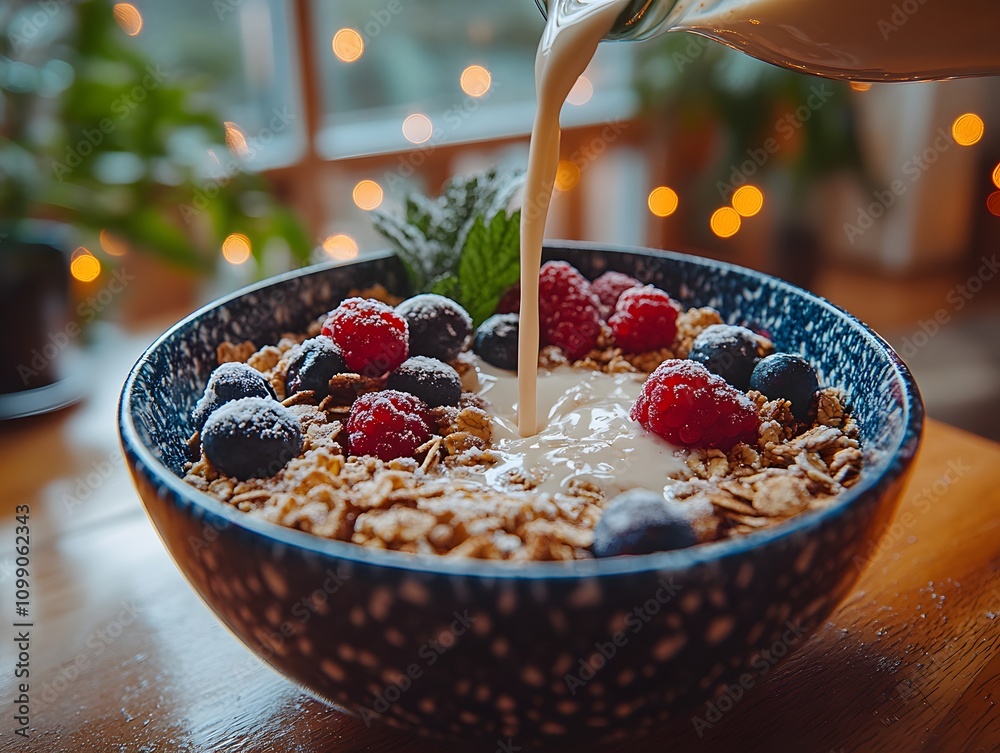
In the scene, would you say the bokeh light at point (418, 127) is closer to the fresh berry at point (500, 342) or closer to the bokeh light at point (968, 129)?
the bokeh light at point (968, 129)

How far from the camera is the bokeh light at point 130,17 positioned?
182 cm

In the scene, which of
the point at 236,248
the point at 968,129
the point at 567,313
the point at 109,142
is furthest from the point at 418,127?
the point at 567,313

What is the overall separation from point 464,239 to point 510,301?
82 millimetres

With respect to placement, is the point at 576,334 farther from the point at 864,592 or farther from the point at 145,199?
the point at 145,199

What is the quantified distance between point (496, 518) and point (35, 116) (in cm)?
118

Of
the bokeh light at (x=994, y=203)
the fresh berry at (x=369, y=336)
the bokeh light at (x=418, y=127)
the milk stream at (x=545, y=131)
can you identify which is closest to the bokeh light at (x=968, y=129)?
the bokeh light at (x=994, y=203)

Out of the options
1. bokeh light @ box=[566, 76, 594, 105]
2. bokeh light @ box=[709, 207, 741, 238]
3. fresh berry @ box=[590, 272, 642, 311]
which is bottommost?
bokeh light @ box=[709, 207, 741, 238]

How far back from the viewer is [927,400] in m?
Answer: 2.04

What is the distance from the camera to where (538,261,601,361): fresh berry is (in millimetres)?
801

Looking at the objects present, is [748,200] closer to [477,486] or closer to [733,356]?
[733,356]

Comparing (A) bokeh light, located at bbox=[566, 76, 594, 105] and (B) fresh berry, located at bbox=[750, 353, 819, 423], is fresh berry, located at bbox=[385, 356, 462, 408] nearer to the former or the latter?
(B) fresh berry, located at bbox=[750, 353, 819, 423]

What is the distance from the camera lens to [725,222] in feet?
8.23

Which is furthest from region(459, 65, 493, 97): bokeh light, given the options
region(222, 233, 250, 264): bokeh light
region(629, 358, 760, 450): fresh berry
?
region(629, 358, 760, 450): fresh berry

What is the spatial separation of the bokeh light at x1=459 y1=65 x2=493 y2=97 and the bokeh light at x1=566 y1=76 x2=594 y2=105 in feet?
0.97
